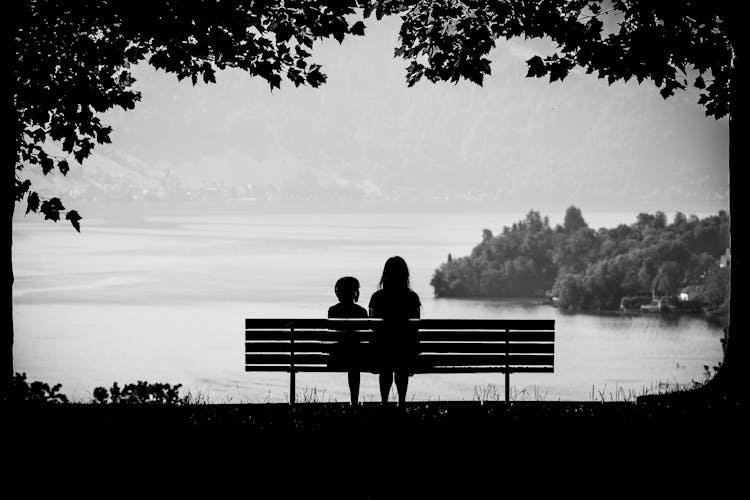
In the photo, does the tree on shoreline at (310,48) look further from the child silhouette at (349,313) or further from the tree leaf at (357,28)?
the child silhouette at (349,313)

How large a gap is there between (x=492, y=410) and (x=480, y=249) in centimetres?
17868

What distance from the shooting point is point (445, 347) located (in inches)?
434

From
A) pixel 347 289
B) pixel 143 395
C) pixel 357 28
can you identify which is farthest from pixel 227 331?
pixel 347 289

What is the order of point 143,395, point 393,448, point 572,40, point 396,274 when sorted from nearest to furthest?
1. point 393,448
2. point 396,274
3. point 143,395
4. point 572,40

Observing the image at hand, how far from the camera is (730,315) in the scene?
1097cm

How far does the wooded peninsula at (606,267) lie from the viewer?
527 feet

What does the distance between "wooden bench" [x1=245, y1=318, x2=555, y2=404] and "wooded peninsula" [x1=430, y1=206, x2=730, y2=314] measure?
14290 centimetres

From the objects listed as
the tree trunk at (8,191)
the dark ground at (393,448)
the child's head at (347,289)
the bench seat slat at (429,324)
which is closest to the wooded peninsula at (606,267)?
the bench seat slat at (429,324)

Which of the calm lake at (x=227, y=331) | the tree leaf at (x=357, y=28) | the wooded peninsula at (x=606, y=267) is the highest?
the wooded peninsula at (x=606, y=267)

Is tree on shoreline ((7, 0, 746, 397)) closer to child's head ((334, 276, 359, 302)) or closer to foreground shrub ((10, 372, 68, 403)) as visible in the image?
foreground shrub ((10, 372, 68, 403))

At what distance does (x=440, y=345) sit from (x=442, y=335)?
11 centimetres

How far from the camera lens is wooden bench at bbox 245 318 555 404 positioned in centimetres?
1099

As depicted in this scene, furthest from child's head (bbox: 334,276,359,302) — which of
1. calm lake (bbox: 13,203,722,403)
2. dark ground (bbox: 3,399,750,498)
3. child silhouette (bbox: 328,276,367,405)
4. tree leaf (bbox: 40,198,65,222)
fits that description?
calm lake (bbox: 13,203,722,403)

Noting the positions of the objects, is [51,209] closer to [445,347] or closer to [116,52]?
[116,52]
